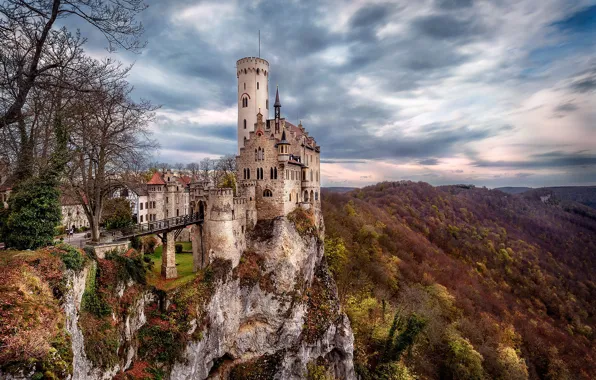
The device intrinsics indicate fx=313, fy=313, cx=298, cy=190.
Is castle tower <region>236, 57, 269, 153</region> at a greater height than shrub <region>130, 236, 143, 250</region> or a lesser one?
greater

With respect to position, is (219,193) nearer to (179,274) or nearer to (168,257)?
(168,257)

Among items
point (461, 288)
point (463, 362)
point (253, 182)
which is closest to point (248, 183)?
point (253, 182)

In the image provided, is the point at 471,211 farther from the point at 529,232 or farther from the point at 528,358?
the point at 528,358

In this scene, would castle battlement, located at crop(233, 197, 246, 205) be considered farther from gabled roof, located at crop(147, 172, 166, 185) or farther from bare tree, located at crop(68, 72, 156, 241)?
gabled roof, located at crop(147, 172, 166, 185)

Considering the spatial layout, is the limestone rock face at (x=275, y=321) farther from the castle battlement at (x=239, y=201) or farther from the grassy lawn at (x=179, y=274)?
the castle battlement at (x=239, y=201)

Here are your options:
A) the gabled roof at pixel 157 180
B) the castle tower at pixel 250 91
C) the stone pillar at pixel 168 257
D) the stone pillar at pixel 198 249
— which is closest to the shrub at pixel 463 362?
the stone pillar at pixel 198 249

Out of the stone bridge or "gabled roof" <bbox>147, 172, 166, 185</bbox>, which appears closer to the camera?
the stone bridge

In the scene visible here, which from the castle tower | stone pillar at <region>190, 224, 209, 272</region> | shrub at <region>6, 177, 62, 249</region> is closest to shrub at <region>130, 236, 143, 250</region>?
stone pillar at <region>190, 224, 209, 272</region>
